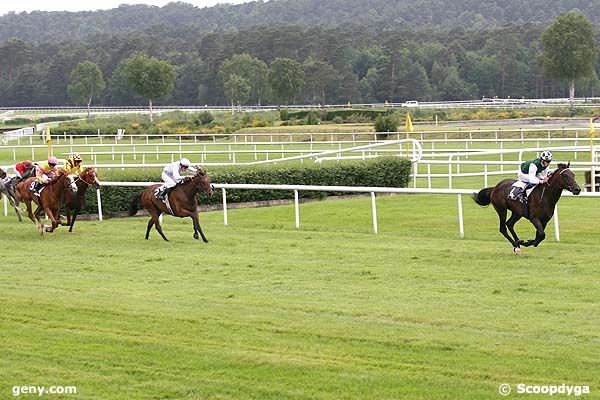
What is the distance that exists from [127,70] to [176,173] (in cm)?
5656

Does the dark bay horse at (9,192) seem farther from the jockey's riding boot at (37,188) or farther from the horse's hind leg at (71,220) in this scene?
the horse's hind leg at (71,220)

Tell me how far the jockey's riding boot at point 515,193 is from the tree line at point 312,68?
6283cm

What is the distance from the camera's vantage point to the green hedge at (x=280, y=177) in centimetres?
1797

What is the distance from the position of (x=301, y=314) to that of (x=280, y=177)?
457 inches

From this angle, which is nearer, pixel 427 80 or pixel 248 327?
pixel 248 327

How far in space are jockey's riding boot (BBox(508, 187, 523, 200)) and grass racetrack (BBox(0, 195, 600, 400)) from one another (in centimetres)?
61

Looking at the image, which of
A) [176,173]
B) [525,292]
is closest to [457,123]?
[176,173]

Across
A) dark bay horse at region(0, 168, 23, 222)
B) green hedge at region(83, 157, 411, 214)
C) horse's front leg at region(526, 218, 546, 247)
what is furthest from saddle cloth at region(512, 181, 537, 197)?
dark bay horse at region(0, 168, 23, 222)

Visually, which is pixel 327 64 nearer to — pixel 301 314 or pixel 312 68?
pixel 312 68

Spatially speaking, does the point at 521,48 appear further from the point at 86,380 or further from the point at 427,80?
the point at 86,380

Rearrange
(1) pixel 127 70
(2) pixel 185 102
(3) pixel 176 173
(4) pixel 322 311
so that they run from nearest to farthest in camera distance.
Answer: (4) pixel 322 311, (3) pixel 176 173, (1) pixel 127 70, (2) pixel 185 102

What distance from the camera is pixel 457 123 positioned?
2045 inches

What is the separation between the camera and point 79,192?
15469 millimetres

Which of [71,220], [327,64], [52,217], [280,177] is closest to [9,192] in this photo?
[71,220]
